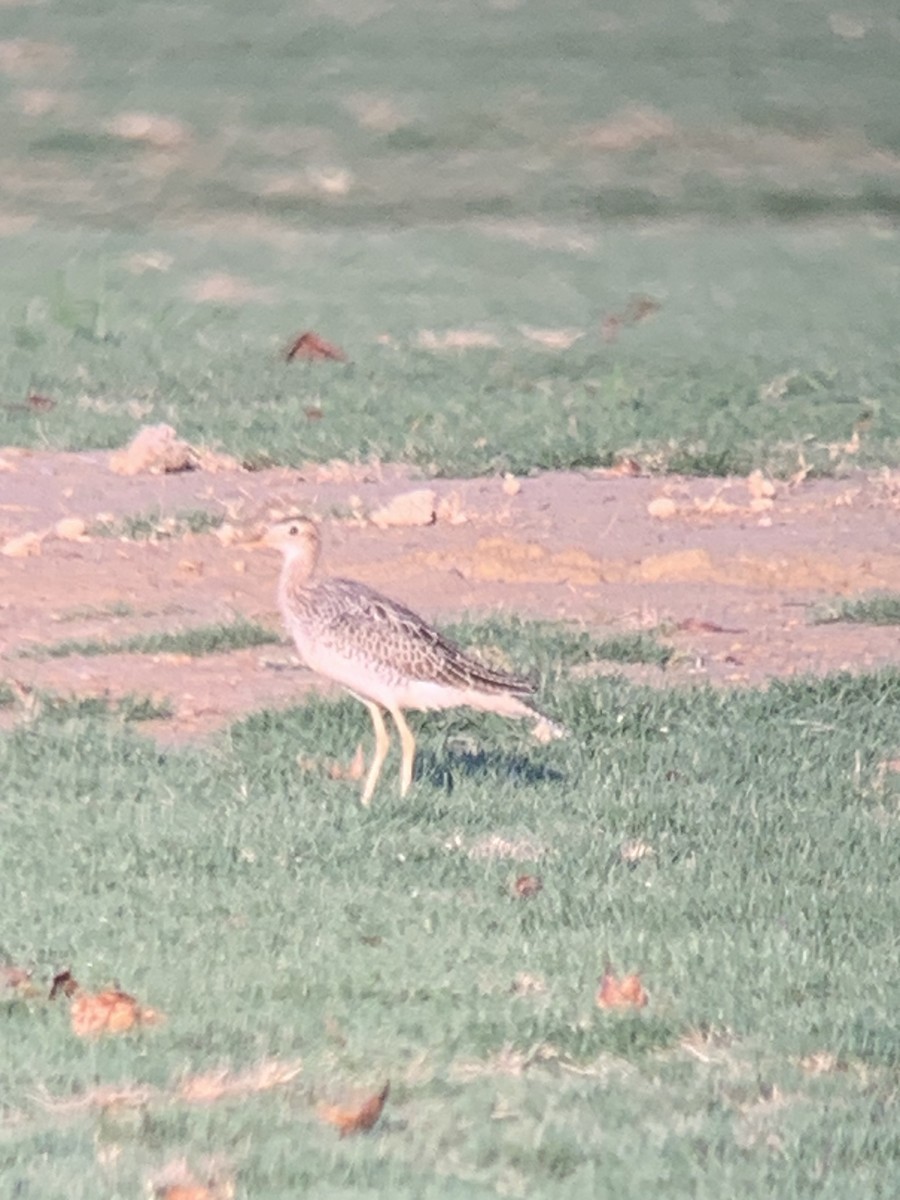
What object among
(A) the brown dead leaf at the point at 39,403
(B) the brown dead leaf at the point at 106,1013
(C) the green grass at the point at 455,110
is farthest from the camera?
(A) the brown dead leaf at the point at 39,403

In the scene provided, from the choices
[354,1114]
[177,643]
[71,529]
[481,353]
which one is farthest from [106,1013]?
[481,353]

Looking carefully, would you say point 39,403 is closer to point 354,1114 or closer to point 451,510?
point 451,510

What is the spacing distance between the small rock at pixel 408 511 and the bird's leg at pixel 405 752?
3.23ft

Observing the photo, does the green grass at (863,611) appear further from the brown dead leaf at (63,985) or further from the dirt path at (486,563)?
the brown dead leaf at (63,985)

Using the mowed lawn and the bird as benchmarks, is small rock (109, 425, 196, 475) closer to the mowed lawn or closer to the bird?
the mowed lawn

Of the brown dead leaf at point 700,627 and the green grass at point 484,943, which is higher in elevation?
the green grass at point 484,943

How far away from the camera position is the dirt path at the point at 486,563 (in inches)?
174

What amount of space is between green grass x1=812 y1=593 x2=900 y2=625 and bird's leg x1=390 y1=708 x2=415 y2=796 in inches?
40.6

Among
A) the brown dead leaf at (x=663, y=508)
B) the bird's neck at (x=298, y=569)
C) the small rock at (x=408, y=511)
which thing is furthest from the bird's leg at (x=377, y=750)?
the brown dead leaf at (x=663, y=508)

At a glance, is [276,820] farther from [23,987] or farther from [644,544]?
[644,544]

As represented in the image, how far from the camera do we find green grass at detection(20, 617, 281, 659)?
439cm

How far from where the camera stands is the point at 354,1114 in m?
2.67

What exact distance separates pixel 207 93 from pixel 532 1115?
8.05 ft

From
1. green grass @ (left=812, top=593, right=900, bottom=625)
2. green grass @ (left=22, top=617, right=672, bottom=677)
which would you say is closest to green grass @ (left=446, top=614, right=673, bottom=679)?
green grass @ (left=22, top=617, right=672, bottom=677)
